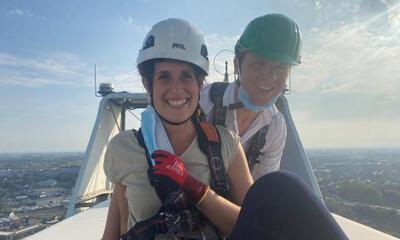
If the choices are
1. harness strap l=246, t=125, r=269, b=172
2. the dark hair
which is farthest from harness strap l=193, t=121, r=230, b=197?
harness strap l=246, t=125, r=269, b=172

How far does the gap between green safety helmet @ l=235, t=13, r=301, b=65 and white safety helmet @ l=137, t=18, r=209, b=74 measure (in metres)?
0.39

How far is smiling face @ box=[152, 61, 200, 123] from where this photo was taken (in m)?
1.97

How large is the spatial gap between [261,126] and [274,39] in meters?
0.73

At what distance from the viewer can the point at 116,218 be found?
2.21 meters

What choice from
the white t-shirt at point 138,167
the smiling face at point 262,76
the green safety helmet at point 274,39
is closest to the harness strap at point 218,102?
the smiling face at point 262,76

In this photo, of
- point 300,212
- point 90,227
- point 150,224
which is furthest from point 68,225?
point 300,212

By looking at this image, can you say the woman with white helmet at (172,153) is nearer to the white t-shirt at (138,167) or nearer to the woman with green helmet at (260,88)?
the white t-shirt at (138,167)

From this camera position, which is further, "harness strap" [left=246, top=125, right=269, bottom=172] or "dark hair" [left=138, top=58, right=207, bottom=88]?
"harness strap" [left=246, top=125, right=269, bottom=172]

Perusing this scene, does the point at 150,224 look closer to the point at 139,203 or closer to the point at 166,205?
the point at 166,205

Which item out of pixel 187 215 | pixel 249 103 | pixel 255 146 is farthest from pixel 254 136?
pixel 187 215

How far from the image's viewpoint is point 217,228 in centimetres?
189

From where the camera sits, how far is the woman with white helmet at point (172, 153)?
1814 mm

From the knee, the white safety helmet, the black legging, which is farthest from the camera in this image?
the white safety helmet

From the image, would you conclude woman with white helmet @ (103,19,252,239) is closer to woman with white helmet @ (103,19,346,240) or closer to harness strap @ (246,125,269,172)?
woman with white helmet @ (103,19,346,240)
